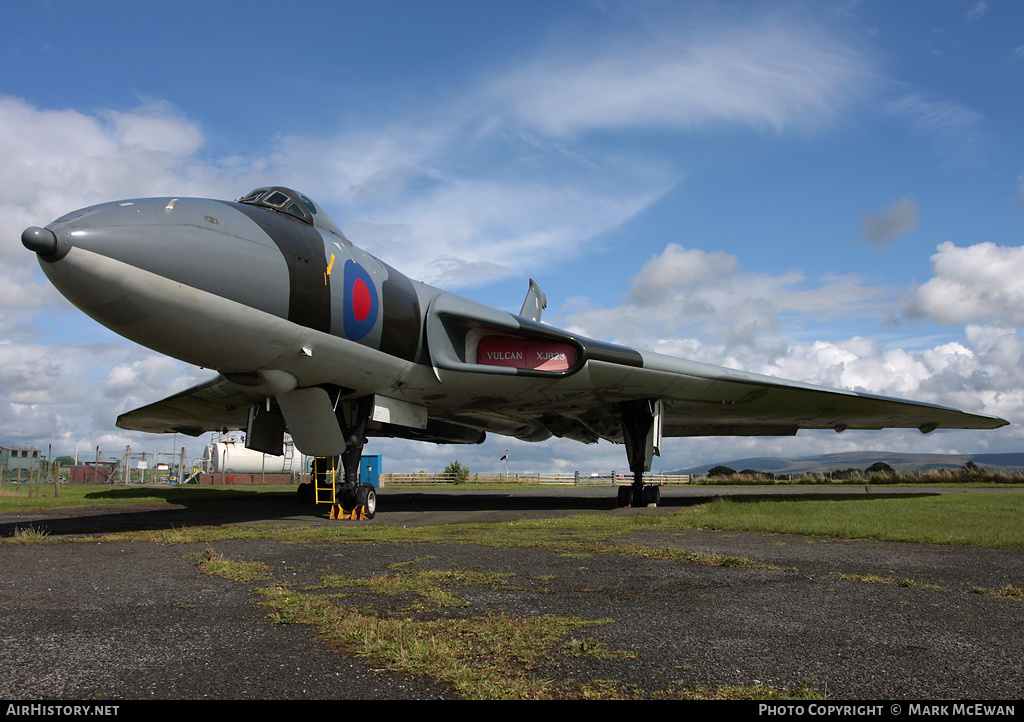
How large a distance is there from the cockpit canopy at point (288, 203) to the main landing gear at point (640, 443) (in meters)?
8.70

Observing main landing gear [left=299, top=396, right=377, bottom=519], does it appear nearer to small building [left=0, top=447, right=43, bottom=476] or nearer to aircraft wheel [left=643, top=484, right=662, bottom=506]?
aircraft wheel [left=643, top=484, right=662, bottom=506]

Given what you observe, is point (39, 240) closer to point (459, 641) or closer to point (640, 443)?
Answer: point (459, 641)

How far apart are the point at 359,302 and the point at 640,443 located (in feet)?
27.7

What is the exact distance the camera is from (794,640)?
318 cm

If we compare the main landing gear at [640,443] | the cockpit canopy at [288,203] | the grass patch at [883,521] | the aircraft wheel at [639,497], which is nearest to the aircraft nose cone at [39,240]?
the cockpit canopy at [288,203]

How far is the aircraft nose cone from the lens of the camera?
6.30 meters

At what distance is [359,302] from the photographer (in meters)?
9.95

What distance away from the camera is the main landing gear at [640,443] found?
15102 mm

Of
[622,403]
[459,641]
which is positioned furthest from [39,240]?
[622,403]

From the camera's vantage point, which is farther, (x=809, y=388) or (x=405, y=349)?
(x=809, y=388)

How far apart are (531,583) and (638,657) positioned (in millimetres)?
1938

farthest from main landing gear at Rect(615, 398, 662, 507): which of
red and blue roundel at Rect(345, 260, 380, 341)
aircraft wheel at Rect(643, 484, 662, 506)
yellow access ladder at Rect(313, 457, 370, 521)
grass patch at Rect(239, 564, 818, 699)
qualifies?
grass patch at Rect(239, 564, 818, 699)
